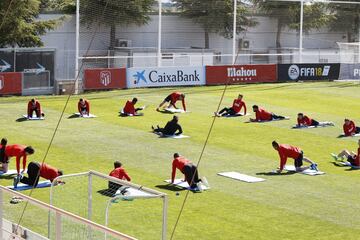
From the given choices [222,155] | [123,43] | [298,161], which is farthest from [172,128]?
[123,43]

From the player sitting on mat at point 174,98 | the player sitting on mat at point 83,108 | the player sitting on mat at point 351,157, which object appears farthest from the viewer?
the player sitting on mat at point 174,98

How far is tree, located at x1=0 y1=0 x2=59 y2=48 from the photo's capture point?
5234 centimetres

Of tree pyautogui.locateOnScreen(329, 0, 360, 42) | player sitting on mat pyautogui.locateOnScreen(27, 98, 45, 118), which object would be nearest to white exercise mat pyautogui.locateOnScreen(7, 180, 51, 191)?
player sitting on mat pyautogui.locateOnScreen(27, 98, 45, 118)

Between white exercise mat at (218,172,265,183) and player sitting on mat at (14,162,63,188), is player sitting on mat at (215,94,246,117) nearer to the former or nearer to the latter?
white exercise mat at (218,172,265,183)

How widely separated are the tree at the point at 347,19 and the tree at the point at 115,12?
16.9 metres

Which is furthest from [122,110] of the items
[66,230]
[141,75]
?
[66,230]

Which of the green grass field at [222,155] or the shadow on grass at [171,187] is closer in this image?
the green grass field at [222,155]

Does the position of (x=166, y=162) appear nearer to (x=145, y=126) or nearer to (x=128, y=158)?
(x=128, y=158)

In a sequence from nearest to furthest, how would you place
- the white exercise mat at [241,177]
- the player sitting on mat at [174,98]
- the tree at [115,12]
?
the white exercise mat at [241,177] < the player sitting on mat at [174,98] < the tree at [115,12]

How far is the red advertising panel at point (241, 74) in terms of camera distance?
53344 millimetres

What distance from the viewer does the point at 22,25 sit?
54000 mm

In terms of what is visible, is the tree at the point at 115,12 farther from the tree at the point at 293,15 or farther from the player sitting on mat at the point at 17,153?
the player sitting on mat at the point at 17,153

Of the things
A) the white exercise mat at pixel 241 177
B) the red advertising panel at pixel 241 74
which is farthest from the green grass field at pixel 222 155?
the red advertising panel at pixel 241 74

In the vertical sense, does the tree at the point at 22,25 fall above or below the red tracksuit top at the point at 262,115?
above
